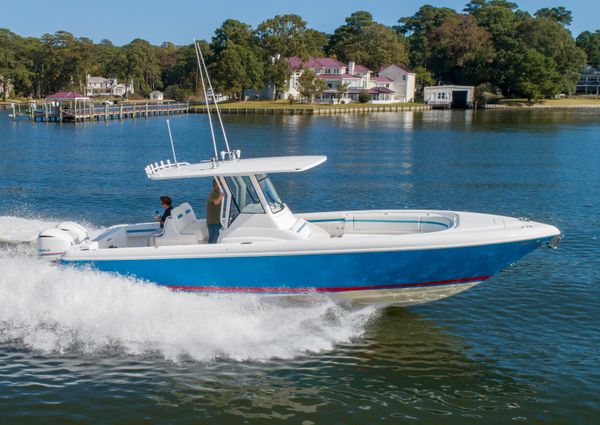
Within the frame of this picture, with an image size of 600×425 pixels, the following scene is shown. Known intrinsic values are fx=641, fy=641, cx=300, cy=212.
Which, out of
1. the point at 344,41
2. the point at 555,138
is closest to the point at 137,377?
the point at 555,138

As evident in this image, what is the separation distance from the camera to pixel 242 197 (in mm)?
11672

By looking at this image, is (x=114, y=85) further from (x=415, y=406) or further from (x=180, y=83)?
(x=415, y=406)

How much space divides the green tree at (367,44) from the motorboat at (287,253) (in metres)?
111

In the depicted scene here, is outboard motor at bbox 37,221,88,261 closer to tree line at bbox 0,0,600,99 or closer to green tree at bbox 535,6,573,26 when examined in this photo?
tree line at bbox 0,0,600,99

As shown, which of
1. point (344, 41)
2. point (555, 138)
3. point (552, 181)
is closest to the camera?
point (552, 181)

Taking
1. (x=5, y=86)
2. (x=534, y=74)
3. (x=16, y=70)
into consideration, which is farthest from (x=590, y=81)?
(x=5, y=86)

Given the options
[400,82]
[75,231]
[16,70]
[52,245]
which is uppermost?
[16,70]

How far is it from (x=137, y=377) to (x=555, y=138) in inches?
1984

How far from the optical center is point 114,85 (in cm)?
12850

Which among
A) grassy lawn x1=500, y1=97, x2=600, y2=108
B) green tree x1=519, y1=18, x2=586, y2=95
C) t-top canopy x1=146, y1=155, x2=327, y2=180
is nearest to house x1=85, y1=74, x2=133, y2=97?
grassy lawn x1=500, y1=97, x2=600, y2=108

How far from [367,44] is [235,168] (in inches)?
4622

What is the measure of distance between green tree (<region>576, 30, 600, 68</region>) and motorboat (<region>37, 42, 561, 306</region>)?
155 metres

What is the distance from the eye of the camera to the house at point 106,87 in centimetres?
12569

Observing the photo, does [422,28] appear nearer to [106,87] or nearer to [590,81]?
[590,81]
